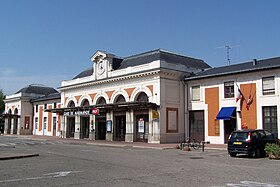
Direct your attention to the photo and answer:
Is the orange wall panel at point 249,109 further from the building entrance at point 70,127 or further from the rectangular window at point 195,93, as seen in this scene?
the building entrance at point 70,127

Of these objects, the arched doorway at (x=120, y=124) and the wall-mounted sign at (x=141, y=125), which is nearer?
the wall-mounted sign at (x=141, y=125)

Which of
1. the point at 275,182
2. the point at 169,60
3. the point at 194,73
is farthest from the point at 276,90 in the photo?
the point at 275,182

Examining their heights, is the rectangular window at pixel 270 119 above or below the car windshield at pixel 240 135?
above

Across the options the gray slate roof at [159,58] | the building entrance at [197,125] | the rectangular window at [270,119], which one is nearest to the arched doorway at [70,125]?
the gray slate roof at [159,58]

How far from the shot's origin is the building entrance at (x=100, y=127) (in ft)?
134

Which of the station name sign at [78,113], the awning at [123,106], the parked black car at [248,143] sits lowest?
the parked black car at [248,143]

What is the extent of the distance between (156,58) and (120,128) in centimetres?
881

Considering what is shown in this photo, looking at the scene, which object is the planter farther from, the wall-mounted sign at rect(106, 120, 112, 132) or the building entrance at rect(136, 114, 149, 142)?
the wall-mounted sign at rect(106, 120, 112, 132)

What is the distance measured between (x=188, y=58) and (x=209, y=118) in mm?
11090

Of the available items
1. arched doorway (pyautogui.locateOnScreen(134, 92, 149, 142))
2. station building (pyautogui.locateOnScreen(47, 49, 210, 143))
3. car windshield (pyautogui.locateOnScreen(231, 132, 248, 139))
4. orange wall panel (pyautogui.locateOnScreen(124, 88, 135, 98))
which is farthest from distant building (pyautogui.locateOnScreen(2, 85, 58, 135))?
car windshield (pyautogui.locateOnScreen(231, 132, 248, 139))

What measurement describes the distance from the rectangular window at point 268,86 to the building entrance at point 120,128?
614 inches

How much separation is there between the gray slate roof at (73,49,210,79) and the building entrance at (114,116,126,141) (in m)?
6.09

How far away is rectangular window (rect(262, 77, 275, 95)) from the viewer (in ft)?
91.8

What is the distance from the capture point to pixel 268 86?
92.7ft
